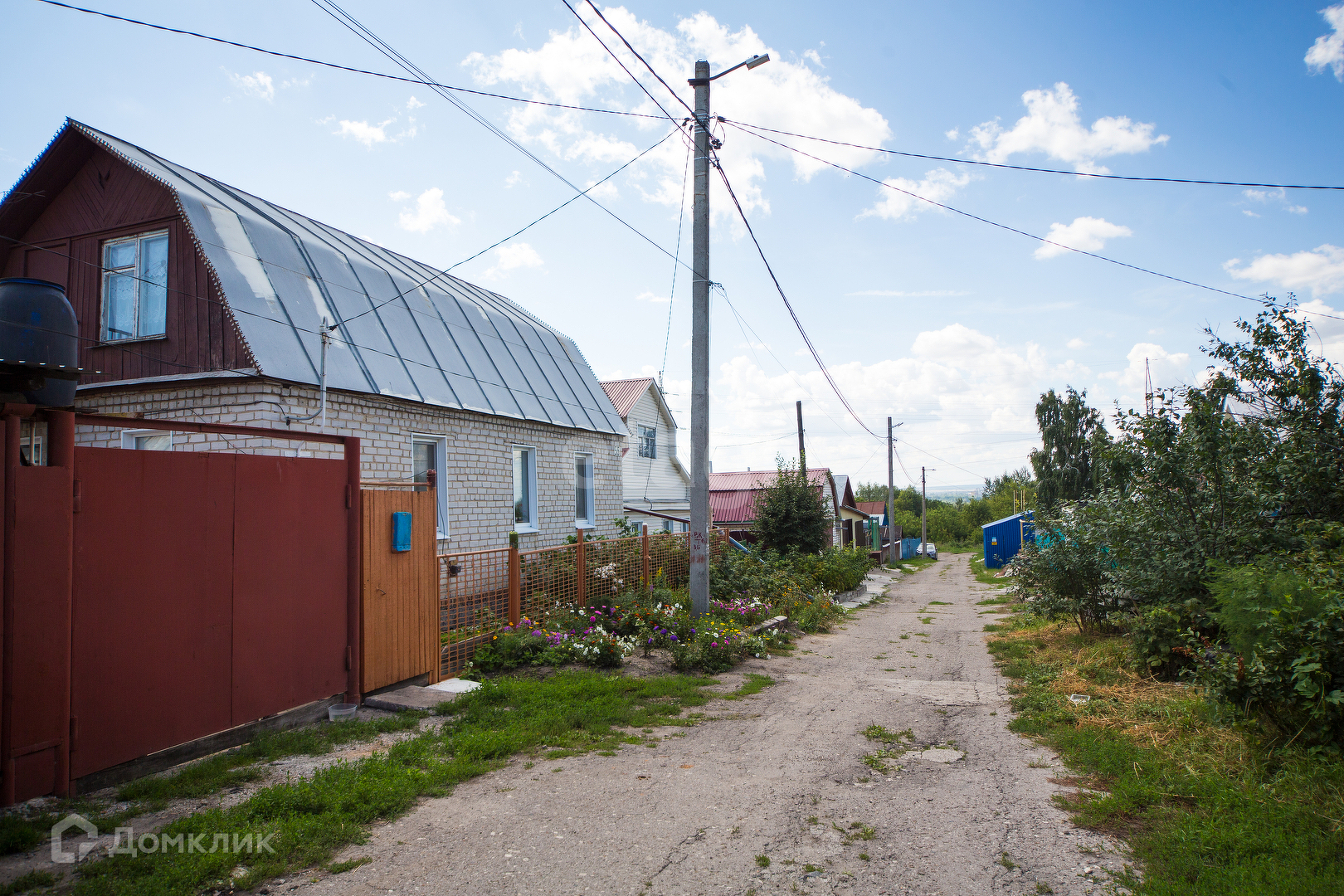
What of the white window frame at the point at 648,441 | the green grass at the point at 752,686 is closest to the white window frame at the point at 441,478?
the green grass at the point at 752,686

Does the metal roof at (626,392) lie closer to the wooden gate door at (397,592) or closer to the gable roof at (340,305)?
the gable roof at (340,305)

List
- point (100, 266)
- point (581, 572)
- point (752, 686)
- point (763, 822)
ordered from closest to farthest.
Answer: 1. point (763, 822)
2. point (752, 686)
3. point (581, 572)
4. point (100, 266)

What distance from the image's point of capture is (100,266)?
10.1m

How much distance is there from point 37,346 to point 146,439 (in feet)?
21.7

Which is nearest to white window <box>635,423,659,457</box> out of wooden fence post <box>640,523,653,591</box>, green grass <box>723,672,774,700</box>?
wooden fence post <box>640,523,653,591</box>

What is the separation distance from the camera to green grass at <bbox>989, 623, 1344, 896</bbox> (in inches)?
127

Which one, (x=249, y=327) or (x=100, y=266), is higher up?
Result: (x=100, y=266)

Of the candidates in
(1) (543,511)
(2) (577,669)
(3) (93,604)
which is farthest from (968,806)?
(1) (543,511)

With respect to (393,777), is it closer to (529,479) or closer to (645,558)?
(645,558)

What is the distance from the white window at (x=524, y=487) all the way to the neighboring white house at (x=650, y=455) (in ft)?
31.8

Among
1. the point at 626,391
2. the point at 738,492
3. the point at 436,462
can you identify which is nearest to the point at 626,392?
the point at 626,391

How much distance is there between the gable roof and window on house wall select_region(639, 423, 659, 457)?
10.5 metres

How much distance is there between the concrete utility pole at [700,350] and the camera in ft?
33.2

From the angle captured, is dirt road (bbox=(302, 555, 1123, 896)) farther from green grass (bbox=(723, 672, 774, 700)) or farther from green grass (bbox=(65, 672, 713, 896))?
green grass (bbox=(723, 672, 774, 700))
